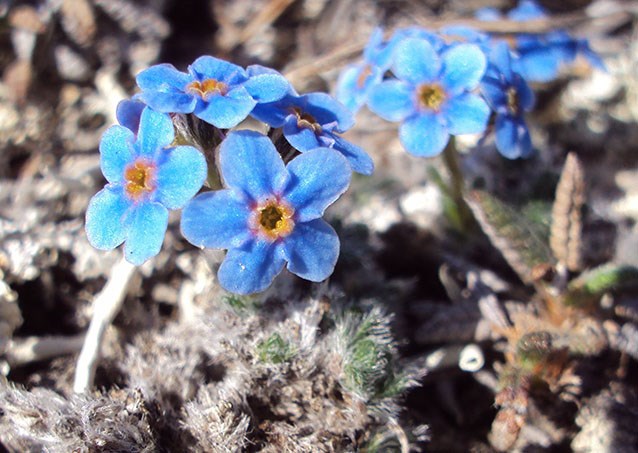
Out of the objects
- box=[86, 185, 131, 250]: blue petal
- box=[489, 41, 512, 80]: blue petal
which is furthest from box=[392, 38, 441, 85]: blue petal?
box=[86, 185, 131, 250]: blue petal

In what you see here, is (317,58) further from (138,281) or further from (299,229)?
(299,229)

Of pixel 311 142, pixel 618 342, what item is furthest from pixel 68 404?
pixel 618 342

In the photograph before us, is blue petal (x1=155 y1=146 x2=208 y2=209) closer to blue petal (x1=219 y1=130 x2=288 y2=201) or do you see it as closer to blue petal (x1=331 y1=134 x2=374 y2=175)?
blue petal (x1=219 y1=130 x2=288 y2=201)

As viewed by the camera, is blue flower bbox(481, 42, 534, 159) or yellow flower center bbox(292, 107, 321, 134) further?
blue flower bbox(481, 42, 534, 159)

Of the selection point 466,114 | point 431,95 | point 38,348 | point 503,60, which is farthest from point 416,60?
point 38,348

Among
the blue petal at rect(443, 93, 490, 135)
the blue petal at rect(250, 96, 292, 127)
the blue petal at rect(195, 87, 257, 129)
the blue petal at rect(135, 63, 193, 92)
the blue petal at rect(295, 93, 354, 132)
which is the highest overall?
the blue petal at rect(135, 63, 193, 92)
